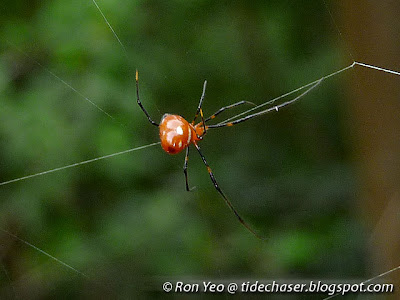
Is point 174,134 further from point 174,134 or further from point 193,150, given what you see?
point 193,150

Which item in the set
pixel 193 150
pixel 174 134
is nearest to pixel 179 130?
pixel 174 134

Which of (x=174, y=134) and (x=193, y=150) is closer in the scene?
(x=174, y=134)

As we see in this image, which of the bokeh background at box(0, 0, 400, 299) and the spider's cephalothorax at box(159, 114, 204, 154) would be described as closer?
the spider's cephalothorax at box(159, 114, 204, 154)

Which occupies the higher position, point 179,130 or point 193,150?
point 193,150

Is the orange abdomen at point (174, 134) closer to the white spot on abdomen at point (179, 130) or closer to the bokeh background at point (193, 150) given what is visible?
the white spot on abdomen at point (179, 130)

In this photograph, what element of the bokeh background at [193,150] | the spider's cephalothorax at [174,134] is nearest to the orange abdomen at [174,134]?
the spider's cephalothorax at [174,134]

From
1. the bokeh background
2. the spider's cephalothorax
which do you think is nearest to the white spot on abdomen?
the spider's cephalothorax

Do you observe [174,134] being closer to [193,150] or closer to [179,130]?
[179,130]

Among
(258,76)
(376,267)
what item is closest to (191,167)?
(258,76)

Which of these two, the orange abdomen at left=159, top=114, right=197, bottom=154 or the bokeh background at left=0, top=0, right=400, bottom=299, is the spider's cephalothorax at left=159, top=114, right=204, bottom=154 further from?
the bokeh background at left=0, top=0, right=400, bottom=299
